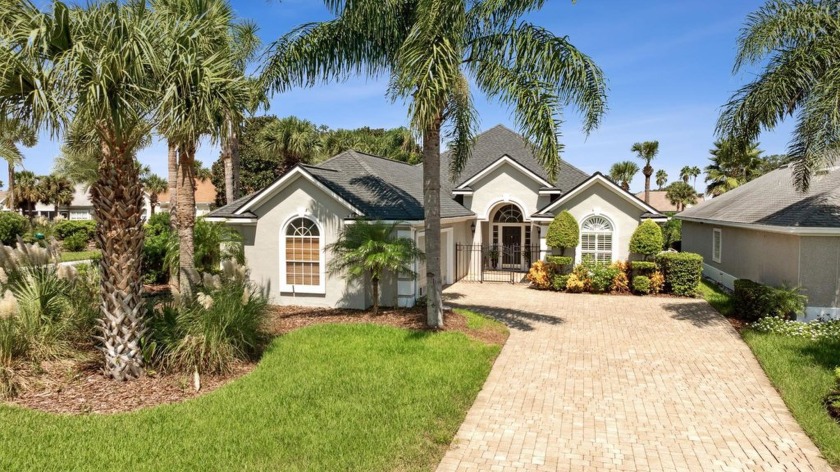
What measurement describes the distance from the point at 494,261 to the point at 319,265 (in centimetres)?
1229

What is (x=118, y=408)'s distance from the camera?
768 cm

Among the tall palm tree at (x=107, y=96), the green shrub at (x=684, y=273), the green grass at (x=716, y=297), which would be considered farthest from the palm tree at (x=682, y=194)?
the tall palm tree at (x=107, y=96)

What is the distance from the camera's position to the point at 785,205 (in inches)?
654

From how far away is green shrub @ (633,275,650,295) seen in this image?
62.8 ft

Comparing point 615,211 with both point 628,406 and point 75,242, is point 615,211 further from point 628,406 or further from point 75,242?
point 75,242

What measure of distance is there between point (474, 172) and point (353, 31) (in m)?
14.5

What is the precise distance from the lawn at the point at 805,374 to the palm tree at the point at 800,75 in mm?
4499

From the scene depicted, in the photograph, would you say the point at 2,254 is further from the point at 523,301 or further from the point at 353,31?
the point at 523,301

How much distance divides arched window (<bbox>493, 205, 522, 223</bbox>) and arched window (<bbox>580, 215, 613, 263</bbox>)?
13.8ft

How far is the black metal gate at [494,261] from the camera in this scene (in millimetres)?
23158

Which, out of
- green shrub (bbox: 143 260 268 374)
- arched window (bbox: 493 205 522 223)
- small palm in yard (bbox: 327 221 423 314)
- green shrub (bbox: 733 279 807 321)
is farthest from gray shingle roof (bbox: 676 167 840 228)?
→ green shrub (bbox: 143 260 268 374)

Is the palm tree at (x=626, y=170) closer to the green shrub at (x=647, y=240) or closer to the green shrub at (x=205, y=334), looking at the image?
the green shrub at (x=647, y=240)

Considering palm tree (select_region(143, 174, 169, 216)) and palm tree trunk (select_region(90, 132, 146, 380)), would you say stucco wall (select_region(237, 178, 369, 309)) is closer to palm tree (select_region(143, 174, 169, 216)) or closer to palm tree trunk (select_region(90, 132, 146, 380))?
palm tree trunk (select_region(90, 132, 146, 380))

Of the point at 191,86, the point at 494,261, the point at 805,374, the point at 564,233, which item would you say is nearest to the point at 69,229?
the point at 494,261
